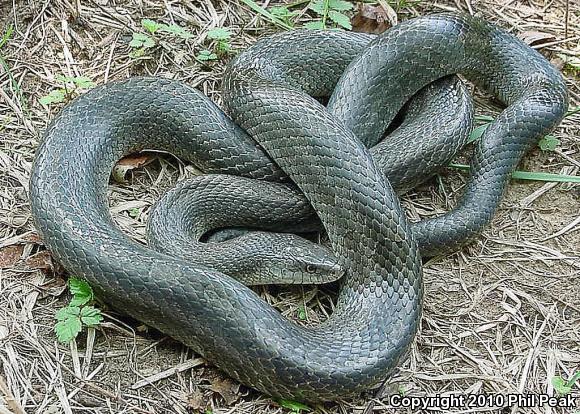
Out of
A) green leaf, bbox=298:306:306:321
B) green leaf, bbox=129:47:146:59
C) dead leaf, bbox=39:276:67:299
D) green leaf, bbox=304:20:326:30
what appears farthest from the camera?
green leaf, bbox=304:20:326:30

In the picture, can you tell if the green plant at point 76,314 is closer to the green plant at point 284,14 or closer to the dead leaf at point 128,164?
the dead leaf at point 128,164

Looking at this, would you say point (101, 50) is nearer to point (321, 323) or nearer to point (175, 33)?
point (175, 33)

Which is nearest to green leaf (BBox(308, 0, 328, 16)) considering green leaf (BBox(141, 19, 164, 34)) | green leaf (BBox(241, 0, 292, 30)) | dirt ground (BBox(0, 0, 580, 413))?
dirt ground (BBox(0, 0, 580, 413))

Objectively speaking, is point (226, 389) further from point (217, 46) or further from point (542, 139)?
point (542, 139)

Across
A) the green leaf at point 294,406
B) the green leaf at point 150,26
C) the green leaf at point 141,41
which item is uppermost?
the green leaf at point 150,26

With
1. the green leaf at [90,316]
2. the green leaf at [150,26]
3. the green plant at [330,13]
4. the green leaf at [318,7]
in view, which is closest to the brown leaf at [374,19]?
the green plant at [330,13]

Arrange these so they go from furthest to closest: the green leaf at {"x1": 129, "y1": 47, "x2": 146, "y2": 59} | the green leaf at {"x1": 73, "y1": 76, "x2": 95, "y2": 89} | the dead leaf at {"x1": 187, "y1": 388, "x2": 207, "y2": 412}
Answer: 1. the green leaf at {"x1": 129, "y1": 47, "x2": 146, "y2": 59}
2. the green leaf at {"x1": 73, "y1": 76, "x2": 95, "y2": 89}
3. the dead leaf at {"x1": 187, "y1": 388, "x2": 207, "y2": 412}

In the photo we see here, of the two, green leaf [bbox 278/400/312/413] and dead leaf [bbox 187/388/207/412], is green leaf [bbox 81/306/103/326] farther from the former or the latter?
green leaf [bbox 278/400/312/413]
